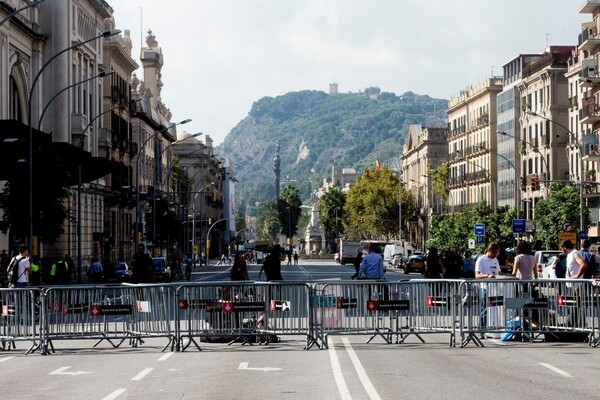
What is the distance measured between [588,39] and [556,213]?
11.9 meters

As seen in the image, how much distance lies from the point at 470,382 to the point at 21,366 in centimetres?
763

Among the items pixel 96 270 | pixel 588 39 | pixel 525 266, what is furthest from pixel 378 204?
pixel 525 266

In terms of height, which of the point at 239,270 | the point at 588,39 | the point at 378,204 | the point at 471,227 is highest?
the point at 588,39

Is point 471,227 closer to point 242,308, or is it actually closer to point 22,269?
point 22,269

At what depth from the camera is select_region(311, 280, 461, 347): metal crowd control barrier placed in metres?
25.9

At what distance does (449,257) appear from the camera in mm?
45375

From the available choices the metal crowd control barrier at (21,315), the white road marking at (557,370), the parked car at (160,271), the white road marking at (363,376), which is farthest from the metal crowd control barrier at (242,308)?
the parked car at (160,271)

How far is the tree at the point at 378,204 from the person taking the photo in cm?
18262

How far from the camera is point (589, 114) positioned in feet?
302

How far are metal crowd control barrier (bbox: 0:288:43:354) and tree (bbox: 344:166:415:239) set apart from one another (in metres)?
153

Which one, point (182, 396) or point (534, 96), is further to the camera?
point (534, 96)

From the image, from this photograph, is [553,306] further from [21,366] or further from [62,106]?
[62,106]

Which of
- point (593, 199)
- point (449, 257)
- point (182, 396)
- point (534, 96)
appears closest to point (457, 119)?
point (534, 96)

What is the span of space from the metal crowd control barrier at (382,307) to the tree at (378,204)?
15241 centimetres
